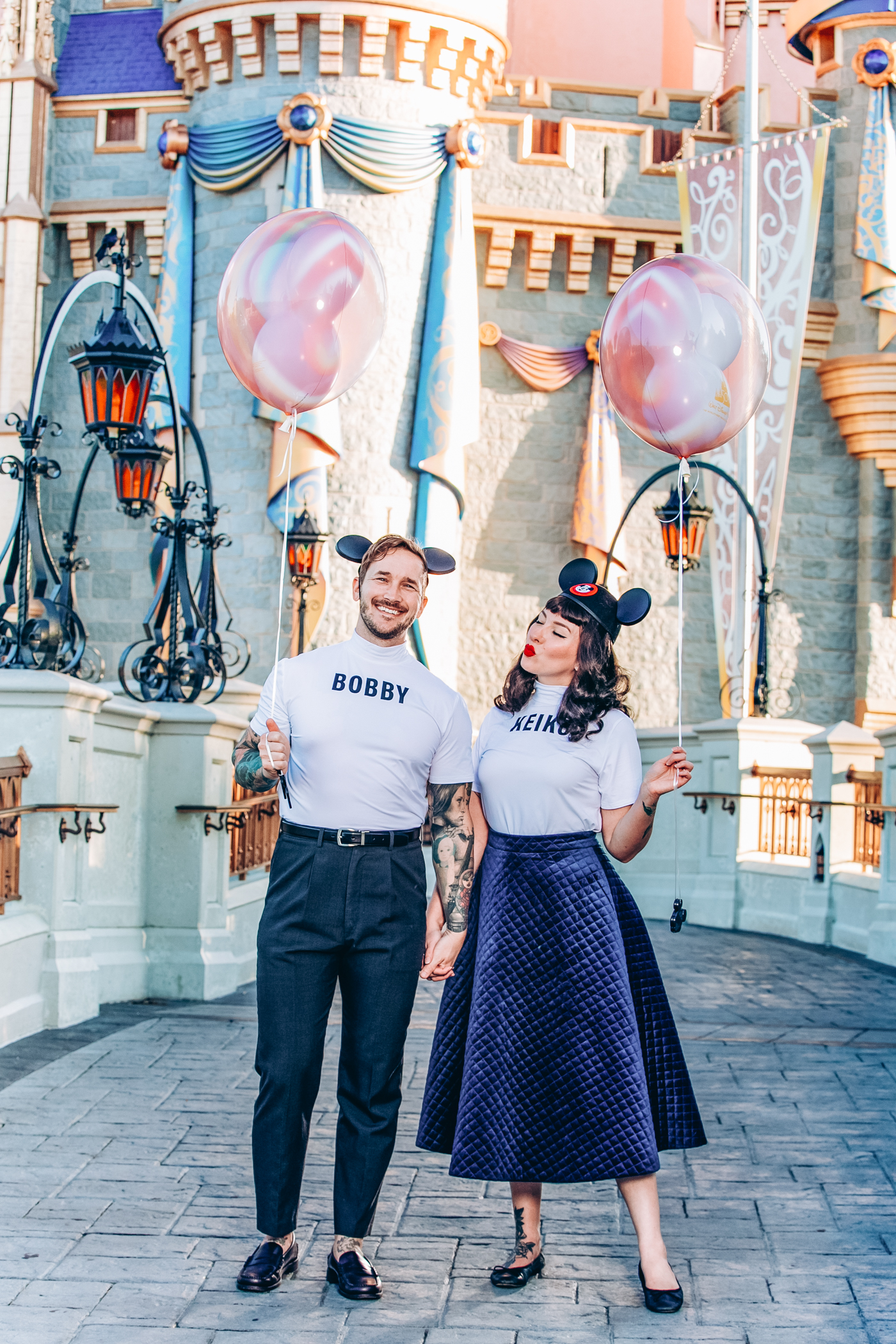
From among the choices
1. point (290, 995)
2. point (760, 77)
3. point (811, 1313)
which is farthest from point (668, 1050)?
point (760, 77)

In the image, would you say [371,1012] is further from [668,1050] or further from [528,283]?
[528,283]

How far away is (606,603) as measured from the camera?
11.8 ft

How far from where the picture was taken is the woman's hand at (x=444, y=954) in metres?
3.40

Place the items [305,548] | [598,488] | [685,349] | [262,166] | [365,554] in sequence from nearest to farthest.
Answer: [365,554], [685,349], [305,548], [262,166], [598,488]

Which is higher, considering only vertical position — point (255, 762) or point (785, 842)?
point (255, 762)

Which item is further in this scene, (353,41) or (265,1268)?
(353,41)

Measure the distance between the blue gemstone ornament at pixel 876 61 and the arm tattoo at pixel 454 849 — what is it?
14.6 meters

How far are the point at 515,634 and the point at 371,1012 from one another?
12.6m

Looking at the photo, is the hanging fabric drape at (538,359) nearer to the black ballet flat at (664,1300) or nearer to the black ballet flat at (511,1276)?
the black ballet flat at (511,1276)

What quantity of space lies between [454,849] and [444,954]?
24 centimetres

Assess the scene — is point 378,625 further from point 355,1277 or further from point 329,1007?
point 355,1277

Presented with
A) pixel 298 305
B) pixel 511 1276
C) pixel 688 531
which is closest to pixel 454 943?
pixel 511 1276

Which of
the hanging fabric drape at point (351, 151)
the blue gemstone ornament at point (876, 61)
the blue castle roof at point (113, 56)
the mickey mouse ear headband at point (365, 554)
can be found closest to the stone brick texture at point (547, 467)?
the hanging fabric drape at point (351, 151)

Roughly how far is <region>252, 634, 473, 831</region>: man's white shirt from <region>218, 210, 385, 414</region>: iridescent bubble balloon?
91cm
